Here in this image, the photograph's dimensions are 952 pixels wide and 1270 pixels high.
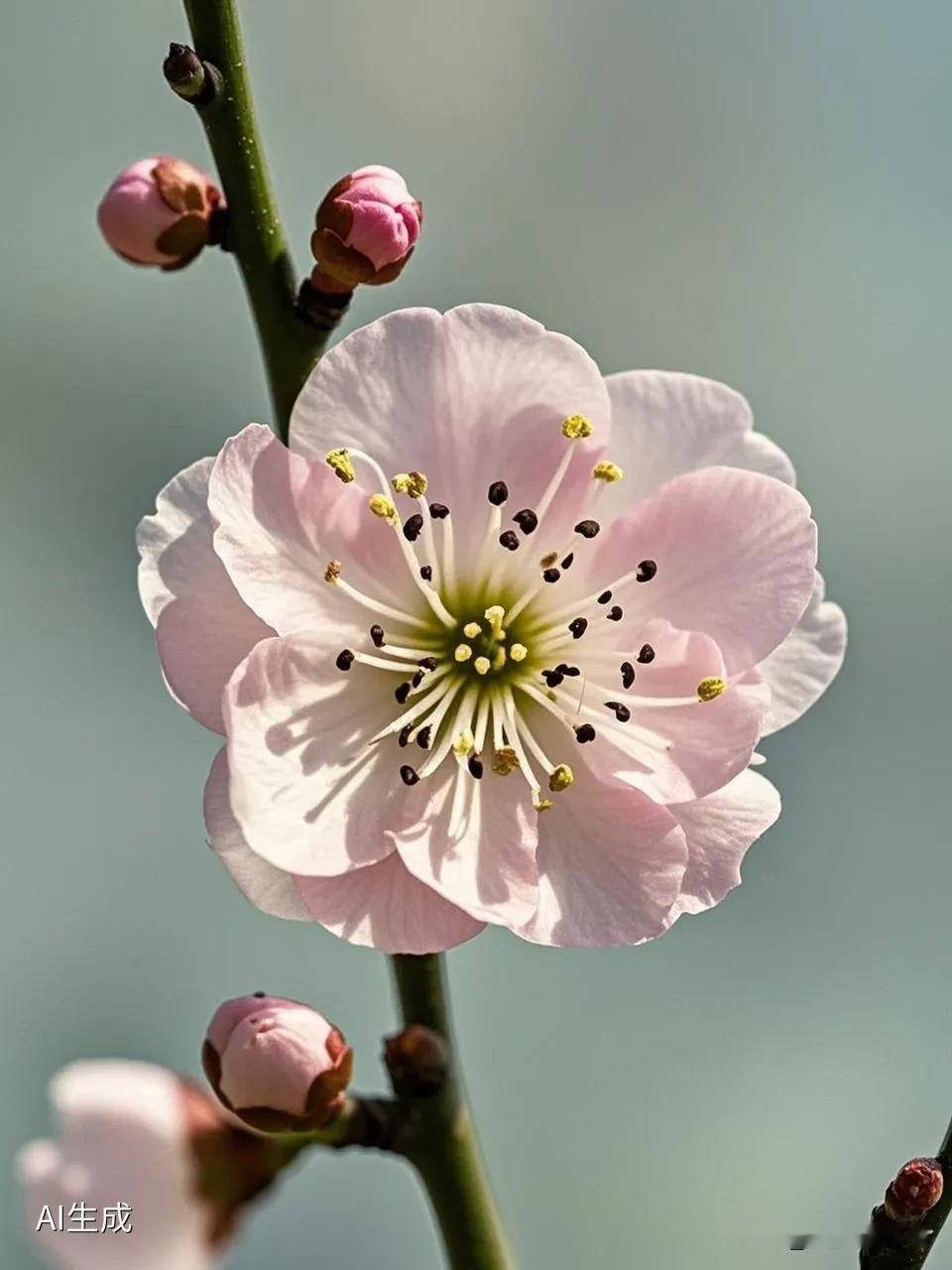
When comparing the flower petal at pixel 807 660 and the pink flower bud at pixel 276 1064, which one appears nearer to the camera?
the pink flower bud at pixel 276 1064

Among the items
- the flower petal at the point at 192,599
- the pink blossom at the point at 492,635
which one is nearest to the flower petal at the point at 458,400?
the pink blossom at the point at 492,635

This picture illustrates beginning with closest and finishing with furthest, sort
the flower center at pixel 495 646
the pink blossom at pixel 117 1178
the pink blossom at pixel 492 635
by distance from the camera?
the pink blossom at pixel 117 1178 < the pink blossom at pixel 492 635 < the flower center at pixel 495 646

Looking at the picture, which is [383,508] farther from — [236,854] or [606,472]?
[236,854]

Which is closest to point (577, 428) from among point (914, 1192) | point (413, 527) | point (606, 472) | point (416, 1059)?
point (606, 472)

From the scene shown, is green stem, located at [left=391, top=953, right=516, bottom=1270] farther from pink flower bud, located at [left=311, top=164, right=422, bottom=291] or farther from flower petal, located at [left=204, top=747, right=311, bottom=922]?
pink flower bud, located at [left=311, top=164, right=422, bottom=291]

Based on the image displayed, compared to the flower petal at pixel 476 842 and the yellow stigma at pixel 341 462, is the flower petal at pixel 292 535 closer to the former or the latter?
the yellow stigma at pixel 341 462

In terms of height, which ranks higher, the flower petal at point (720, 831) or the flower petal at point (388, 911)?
the flower petal at point (720, 831)

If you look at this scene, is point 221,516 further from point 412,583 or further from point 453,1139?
point 453,1139

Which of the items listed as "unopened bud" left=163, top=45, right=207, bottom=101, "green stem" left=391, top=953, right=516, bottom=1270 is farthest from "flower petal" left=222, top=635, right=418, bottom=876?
"unopened bud" left=163, top=45, right=207, bottom=101
